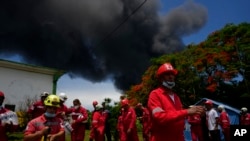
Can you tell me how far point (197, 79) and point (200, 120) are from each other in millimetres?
22485

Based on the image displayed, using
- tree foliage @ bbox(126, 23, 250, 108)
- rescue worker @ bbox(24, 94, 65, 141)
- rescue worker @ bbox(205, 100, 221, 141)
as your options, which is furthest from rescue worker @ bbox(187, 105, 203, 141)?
tree foliage @ bbox(126, 23, 250, 108)

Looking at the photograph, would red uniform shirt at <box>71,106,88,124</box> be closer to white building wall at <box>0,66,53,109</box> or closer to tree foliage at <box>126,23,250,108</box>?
white building wall at <box>0,66,53,109</box>

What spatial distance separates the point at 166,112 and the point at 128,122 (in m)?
7.98

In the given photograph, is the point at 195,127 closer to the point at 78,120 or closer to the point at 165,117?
the point at 78,120

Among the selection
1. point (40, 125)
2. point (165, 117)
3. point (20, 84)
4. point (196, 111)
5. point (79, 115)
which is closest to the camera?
point (196, 111)

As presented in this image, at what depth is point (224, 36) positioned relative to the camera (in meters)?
36.0

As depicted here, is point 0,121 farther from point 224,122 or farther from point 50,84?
point 50,84

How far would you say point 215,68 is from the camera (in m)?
35.8

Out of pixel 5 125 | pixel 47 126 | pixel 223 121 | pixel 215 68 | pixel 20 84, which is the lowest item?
pixel 47 126

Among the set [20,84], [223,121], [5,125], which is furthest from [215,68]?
[5,125]

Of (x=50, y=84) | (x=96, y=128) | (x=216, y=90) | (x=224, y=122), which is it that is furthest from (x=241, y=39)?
(x=96, y=128)

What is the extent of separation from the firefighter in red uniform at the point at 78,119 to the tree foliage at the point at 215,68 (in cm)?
2319

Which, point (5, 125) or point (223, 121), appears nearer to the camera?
point (5, 125)

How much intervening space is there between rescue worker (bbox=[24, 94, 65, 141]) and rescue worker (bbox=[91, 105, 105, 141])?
9.86 meters
